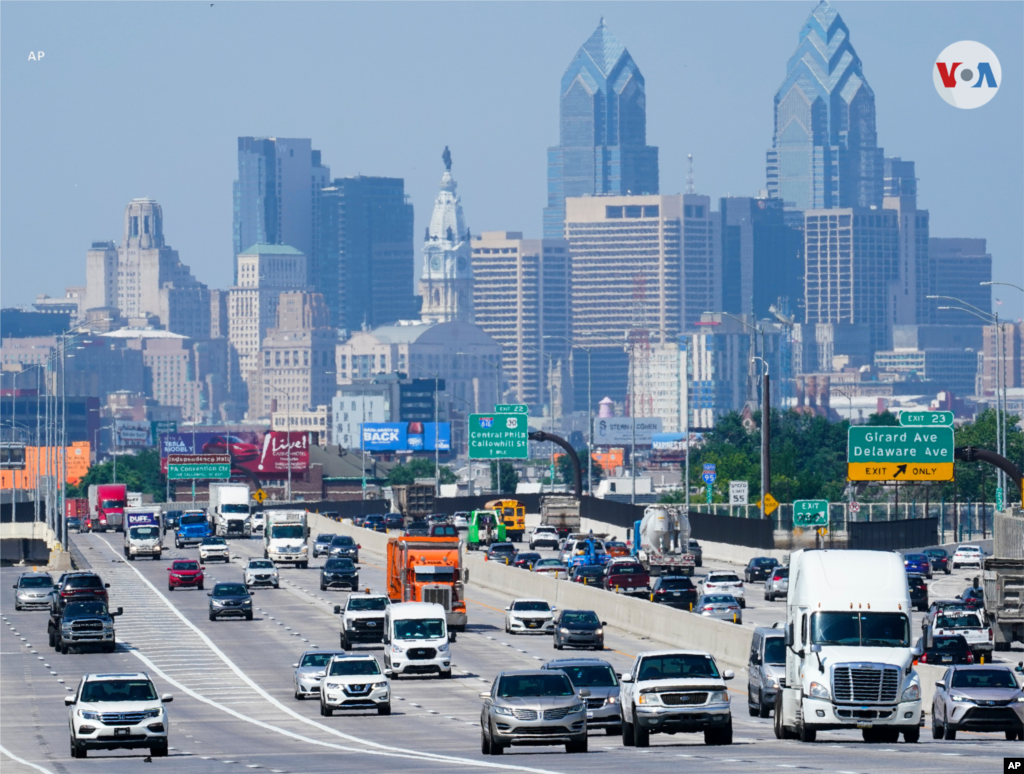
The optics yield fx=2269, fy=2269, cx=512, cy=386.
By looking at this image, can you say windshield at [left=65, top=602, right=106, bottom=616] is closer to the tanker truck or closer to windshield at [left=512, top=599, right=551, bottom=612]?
windshield at [left=512, top=599, right=551, bottom=612]

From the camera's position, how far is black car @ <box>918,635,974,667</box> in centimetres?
4719

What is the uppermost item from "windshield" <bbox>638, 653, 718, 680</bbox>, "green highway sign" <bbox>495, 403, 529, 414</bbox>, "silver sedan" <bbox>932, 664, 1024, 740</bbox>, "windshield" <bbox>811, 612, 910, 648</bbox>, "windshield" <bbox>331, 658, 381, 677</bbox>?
"green highway sign" <bbox>495, 403, 529, 414</bbox>

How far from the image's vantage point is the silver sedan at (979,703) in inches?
1374

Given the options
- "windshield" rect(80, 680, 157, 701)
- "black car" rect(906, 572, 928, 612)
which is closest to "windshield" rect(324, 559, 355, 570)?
"black car" rect(906, 572, 928, 612)

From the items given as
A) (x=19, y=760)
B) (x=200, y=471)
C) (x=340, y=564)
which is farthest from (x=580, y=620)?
(x=200, y=471)

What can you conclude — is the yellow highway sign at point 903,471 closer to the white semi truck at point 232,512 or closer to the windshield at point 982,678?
the windshield at point 982,678

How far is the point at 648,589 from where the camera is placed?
7256 centimetres

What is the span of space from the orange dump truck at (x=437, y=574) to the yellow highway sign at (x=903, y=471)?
21110mm

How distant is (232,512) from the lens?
11788cm

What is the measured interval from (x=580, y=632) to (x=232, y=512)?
6289 cm

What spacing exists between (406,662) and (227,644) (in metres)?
11.0

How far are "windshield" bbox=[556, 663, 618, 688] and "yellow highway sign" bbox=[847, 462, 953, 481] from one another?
42629 millimetres

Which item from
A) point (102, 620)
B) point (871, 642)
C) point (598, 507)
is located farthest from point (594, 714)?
point (598, 507)

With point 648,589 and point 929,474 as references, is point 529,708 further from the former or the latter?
point 929,474
